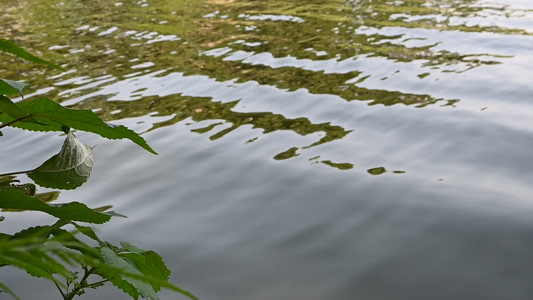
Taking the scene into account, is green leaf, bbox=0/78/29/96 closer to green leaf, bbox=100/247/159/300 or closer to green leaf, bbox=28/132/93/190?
green leaf, bbox=28/132/93/190

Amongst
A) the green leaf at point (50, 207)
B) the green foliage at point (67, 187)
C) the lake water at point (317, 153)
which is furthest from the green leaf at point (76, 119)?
the lake water at point (317, 153)

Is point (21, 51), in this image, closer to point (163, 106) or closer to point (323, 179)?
point (323, 179)

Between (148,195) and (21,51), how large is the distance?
2.28m

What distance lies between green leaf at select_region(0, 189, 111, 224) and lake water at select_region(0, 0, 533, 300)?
4.11ft

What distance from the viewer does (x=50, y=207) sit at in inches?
30.2

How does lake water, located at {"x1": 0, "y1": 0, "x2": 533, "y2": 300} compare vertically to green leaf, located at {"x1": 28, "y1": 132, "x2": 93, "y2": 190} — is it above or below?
below

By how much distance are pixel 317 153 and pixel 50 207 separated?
2741 mm

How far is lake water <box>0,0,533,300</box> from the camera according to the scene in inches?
87.7

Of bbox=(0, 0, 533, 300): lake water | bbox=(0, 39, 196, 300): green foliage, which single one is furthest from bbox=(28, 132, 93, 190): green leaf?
bbox=(0, 0, 533, 300): lake water

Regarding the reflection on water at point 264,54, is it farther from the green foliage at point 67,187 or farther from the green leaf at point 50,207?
the green leaf at point 50,207

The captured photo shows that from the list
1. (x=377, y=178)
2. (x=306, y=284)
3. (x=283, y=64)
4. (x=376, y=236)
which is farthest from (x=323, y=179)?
(x=283, y=64)

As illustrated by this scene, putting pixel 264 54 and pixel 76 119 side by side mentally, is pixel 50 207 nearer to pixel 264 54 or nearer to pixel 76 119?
pixel 76 119

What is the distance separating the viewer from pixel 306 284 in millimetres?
2102

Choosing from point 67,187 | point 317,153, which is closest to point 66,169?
point 67,187
